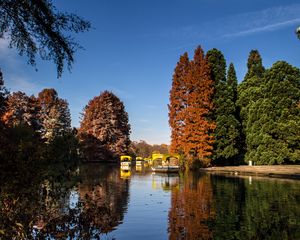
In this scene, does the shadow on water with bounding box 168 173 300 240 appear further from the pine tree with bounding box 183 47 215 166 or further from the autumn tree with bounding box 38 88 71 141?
the autumn tree with bounding box 38 88 71 141

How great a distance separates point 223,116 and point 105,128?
35.9 metres

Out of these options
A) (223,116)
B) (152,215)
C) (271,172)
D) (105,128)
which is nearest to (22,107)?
(105,128)

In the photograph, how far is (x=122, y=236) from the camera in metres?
11.4

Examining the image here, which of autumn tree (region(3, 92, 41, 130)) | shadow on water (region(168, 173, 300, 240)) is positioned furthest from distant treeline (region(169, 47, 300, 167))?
autumn tree (region(3, 92, 41, 130))

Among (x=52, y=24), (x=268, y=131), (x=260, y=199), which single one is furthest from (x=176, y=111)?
(x=52, y=24)

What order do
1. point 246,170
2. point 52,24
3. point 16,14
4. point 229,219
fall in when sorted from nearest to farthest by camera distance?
1. point 16,14
2. point 52,24
3. point 229,219
4. point 246,170

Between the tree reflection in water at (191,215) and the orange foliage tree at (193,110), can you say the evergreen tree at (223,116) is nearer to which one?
the orange foliage tree at (193,110)

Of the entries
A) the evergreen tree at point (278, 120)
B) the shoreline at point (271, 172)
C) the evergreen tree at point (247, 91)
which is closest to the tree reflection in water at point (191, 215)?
the shoreline at point (271, 172)

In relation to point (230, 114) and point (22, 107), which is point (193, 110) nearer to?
point (230, 114)

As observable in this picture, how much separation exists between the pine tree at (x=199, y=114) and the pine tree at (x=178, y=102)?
738 mm

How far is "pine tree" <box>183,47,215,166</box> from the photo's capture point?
155 ft

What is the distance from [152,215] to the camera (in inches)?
589

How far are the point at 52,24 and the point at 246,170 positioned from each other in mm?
33580

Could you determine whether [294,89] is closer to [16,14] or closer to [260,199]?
[260,199]
